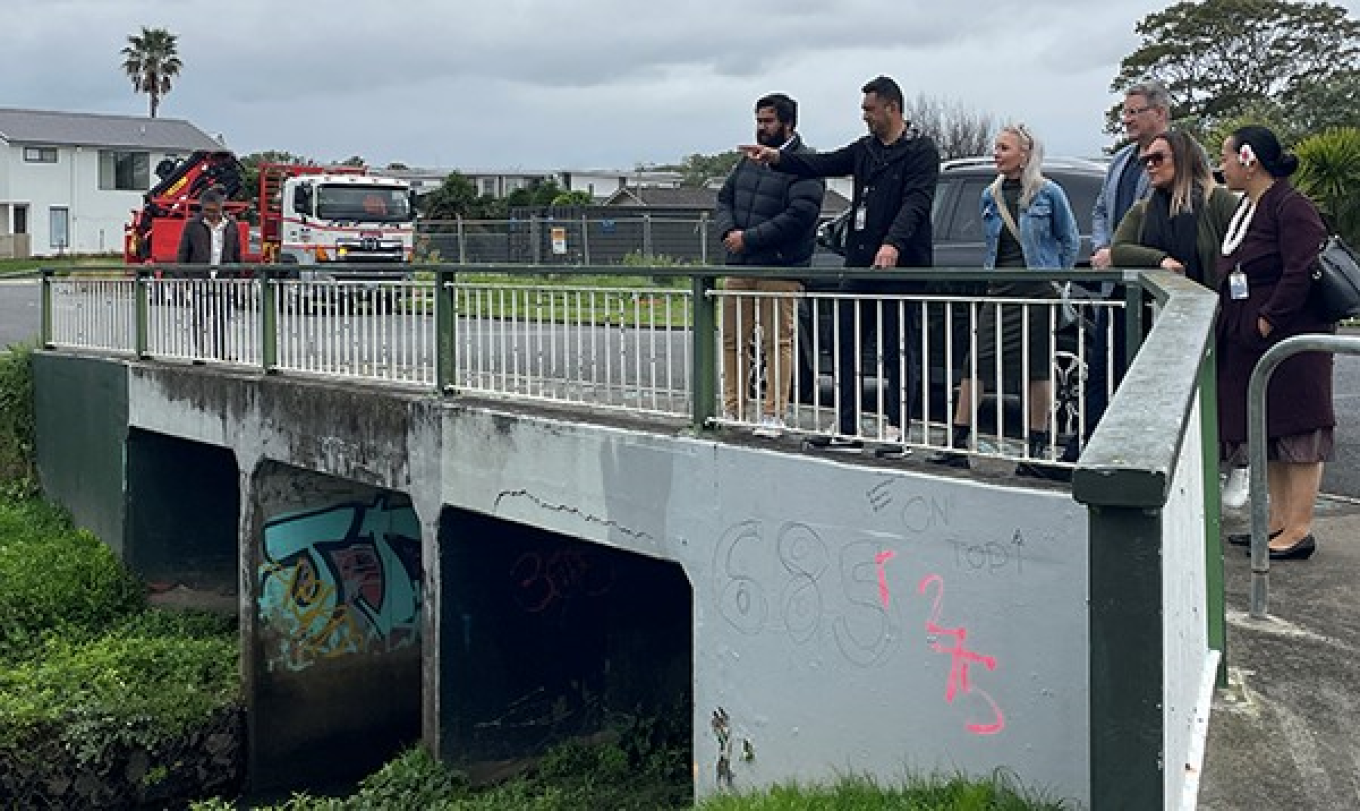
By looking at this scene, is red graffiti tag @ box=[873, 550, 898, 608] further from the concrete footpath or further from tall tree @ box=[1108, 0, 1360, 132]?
tall tree @ box=[1108, 0, 1360, 132]

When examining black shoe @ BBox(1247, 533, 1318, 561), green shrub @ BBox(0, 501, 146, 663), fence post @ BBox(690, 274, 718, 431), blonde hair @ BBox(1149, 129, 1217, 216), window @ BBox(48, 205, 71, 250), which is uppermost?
window @ BBox(48, 205, 71, 250)

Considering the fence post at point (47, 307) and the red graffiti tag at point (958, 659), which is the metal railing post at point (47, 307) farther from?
the red graffiti tag at point (958, 659)

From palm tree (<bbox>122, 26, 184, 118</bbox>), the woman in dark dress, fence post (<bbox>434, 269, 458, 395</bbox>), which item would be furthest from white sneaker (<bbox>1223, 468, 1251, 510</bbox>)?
palm tree (<bbox>122, 26, 184, 118</bbox>)

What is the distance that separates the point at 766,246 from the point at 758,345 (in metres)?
0.79

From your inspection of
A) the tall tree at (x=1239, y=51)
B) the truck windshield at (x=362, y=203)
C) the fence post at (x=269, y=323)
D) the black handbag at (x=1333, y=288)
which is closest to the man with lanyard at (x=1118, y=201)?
the black handbag at (x=1333, y=288)

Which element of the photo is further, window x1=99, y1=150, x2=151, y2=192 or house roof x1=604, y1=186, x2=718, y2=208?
house roof x1=604, y1=186, x2=718, y2=208

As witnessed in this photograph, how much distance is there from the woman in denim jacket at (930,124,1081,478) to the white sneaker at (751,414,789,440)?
0.98 metres

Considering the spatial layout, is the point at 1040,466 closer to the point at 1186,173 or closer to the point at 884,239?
the point at 884,239

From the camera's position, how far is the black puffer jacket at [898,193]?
6.60m

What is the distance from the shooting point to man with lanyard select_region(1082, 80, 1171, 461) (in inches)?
211

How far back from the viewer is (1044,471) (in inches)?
216

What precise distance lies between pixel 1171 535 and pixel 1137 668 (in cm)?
45

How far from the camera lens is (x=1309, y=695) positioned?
512 cm

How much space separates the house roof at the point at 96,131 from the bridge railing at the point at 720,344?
161 ft
